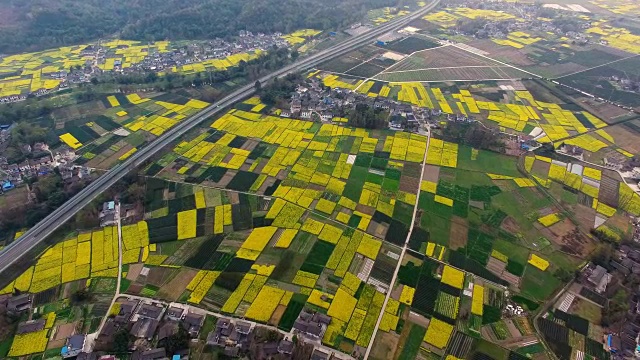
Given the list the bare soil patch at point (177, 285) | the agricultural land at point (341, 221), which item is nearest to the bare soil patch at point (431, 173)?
the agricultural land at point (341, 221)

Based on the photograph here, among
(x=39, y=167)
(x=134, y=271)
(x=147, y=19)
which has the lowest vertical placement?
(x=134, y=271)

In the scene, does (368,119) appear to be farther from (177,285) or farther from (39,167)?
(39,167)

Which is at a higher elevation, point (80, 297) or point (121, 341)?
point (80, 297)

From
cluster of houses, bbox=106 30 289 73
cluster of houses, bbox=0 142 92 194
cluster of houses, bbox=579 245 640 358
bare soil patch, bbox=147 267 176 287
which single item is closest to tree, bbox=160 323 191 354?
bare soil patch, bbox=147 267 176 287

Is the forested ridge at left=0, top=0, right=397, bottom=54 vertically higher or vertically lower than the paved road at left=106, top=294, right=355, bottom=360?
higher

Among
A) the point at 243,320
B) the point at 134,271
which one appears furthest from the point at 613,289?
the point at 134,271

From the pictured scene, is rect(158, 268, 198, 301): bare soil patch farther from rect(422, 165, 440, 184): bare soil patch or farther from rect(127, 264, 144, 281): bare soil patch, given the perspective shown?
rect(422, 165, 440, 184): bare soil patch
